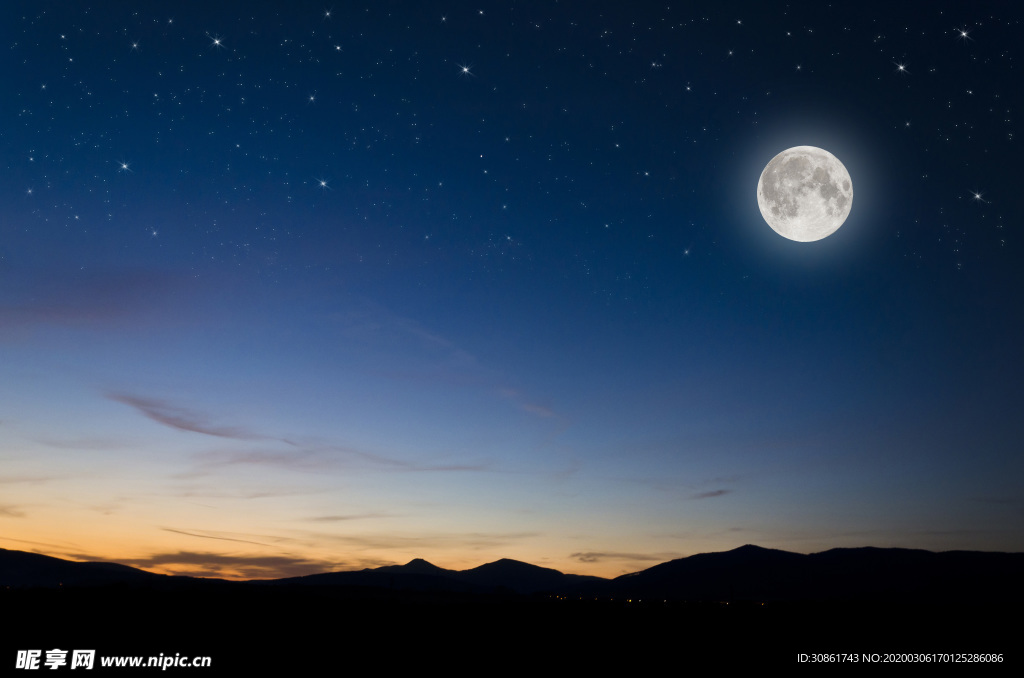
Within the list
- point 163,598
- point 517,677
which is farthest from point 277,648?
point 163,598

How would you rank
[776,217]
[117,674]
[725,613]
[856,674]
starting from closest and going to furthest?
[117,674] → [856,674] → [776,217] → [725,613]

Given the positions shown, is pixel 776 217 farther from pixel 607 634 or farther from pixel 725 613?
pixel 725 613

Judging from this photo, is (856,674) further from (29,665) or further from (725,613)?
(29,665)

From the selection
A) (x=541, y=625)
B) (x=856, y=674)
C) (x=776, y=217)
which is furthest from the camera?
(x=541, y=625)

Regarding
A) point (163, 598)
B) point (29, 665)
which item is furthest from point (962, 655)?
point (163, 598)

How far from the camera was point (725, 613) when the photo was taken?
6359 centimetres

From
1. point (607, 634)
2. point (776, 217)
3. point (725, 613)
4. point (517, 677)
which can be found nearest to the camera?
point (517, 677)

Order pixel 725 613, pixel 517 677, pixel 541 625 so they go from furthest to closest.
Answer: pixel 725 613
pixel 541 625
pixel 517 677

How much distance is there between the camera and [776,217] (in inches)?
1644

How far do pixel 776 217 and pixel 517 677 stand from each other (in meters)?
32.3

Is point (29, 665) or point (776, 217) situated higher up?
point (776, 217)

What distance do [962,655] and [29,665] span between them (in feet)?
161

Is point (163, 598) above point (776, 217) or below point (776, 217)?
below

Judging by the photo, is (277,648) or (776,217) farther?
(776,217)
